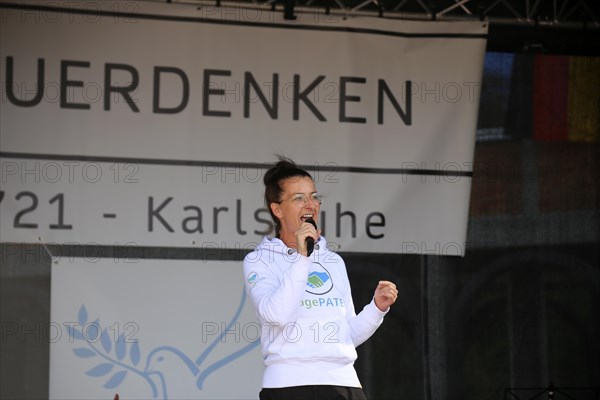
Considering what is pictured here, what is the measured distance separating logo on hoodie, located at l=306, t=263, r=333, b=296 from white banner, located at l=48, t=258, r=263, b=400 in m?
2.03

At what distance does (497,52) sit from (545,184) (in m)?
0.77

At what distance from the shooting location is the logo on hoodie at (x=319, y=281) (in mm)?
2930

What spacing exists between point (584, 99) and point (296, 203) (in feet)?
9.62

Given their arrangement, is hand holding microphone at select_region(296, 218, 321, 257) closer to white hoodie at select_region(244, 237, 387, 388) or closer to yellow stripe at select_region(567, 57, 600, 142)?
white hoodie at select_region(244, 237, 387, 388)

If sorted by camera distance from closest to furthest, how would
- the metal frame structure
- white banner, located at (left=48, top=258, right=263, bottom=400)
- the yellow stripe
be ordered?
white banner, located at (left=48, top=258, right=263, bottom=400), the metal frame structure, the yellow stripe

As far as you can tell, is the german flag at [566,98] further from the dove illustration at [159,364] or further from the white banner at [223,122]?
the dove illustration at [159,364]

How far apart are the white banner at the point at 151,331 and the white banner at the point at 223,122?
0.59ft

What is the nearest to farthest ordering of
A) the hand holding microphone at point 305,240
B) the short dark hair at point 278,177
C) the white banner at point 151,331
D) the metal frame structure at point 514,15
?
1. the hand holding microphone at point 305,240
2. the short dark hair at point 278,177
3. the white banner at point 151,331
4. the metal frame structure at point 514,15

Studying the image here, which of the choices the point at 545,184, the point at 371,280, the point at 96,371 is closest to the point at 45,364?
the point at 96,371

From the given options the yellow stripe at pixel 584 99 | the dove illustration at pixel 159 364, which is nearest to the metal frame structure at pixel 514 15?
the yellow stripe at pixel 584 99

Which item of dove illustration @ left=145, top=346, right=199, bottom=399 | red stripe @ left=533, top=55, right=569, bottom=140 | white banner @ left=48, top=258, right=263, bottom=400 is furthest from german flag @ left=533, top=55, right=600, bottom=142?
dove illustration @ left=145, top=346, right=199, bottom=399

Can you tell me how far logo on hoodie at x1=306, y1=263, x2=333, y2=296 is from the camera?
2.93 metres

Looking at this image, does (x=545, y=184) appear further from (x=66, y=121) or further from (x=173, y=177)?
(x=66, y=121)

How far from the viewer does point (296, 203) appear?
299 centimetres
